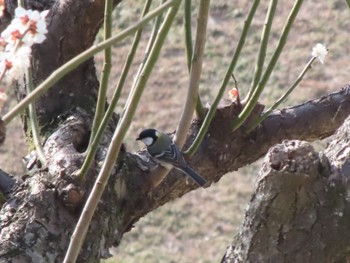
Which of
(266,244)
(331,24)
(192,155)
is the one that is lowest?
(266,244)

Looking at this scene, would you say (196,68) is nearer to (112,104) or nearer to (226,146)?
(112,104)

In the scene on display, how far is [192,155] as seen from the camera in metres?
2.24

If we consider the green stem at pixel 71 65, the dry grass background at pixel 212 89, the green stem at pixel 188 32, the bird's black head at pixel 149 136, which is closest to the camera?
the green stem at pixel 71 65

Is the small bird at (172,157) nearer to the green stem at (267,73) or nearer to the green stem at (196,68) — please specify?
the green stem at (196,68)

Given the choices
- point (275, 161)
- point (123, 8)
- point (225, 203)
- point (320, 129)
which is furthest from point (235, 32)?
point (275, 161)

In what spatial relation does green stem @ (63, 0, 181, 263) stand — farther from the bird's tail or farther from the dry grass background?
the dry grass background

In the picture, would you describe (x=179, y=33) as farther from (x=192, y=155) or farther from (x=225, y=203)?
(x=192, y=155)

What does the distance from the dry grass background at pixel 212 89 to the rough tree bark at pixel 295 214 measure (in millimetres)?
3059

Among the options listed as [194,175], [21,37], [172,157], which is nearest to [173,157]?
[172,157]

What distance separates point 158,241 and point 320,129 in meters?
2.59

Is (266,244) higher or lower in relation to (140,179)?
lower

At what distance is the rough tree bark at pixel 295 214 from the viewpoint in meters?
1.56

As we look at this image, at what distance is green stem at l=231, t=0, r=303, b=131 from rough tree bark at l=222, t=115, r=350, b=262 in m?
0.63

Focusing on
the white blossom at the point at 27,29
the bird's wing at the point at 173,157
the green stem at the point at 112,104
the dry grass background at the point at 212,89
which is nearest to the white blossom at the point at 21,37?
the white blossom at the point at 27,29
